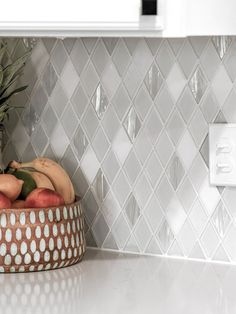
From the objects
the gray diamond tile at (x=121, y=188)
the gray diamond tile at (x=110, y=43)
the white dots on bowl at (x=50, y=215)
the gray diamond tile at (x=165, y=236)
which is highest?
the gray diamond tile at (x=110, y=43)

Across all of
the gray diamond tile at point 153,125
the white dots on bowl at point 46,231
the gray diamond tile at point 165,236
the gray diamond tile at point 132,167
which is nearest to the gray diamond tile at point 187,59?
the gray diamond tile at point 153,125

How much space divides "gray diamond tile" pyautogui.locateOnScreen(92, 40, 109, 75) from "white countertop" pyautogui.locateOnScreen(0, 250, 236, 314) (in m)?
0.44

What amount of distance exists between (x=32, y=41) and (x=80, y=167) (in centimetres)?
33

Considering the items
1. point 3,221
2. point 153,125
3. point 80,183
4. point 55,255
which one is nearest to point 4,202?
point 3,221

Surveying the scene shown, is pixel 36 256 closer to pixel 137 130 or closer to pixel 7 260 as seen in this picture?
pixel 7 260

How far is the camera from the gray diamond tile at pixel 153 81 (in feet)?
6.54

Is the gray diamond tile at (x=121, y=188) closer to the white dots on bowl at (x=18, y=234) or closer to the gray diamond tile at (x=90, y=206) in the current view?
the gray diamond tile at (x=90, y=206)

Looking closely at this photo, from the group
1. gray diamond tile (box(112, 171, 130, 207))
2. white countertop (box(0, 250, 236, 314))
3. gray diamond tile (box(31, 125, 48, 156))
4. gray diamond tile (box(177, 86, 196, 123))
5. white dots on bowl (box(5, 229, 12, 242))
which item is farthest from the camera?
gray diamond tile (box(31, 125, 48, 156))

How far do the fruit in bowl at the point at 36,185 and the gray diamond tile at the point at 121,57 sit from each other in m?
0.27

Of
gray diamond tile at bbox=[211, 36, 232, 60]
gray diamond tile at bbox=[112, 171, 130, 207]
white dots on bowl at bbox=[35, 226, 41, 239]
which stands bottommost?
white dots on bowl at bbox=[35, 226, 41, 239]

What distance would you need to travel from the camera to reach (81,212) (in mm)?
1987

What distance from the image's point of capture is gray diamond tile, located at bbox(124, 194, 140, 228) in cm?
205

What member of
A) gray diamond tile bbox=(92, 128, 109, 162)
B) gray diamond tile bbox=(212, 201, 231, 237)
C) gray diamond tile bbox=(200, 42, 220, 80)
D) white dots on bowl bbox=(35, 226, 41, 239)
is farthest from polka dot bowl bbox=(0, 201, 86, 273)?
gray diamond tile bbox=(200, 42, 220, 80)

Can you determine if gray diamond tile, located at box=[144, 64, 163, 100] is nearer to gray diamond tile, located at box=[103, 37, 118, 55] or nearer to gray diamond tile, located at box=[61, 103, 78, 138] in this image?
gray diamond tile, located at box=[103, 37, 118, 55]
